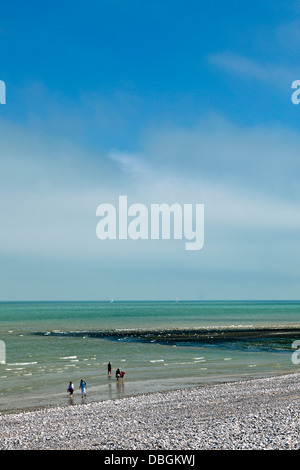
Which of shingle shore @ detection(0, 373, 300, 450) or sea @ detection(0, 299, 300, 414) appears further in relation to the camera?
sea @ detection(0, 299, 300, 414)

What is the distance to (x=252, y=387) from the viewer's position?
126 ft

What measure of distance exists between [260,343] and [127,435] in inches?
2410

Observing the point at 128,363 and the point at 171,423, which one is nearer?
the point at 171,423

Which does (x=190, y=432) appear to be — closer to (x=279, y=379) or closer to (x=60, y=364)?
(x=279, y=379)

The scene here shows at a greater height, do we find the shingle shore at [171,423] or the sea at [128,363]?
the shingle shore at [171,423]

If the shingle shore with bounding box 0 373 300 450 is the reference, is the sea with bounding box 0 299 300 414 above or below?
below

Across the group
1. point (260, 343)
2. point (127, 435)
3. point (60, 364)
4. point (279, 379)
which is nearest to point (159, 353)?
point (60, 364)

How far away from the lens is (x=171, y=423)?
24438 mm

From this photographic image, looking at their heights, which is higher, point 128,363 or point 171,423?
point 171,423

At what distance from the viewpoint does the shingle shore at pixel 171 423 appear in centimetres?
1983

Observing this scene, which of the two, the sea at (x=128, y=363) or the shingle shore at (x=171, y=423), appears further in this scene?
the sea at (x=128, y=363)

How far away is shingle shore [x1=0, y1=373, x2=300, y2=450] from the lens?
19.8 meters
